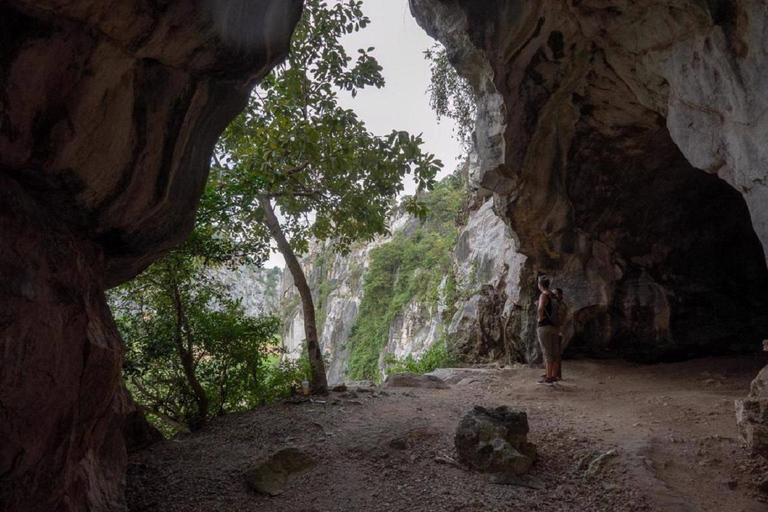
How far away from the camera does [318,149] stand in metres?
6.71

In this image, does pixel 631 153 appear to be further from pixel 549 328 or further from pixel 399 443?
pixel 399 443

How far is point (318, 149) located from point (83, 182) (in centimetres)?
375

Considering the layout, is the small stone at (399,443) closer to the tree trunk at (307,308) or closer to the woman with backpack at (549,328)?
the tree trunk at (307,308)

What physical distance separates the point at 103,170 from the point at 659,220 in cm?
986

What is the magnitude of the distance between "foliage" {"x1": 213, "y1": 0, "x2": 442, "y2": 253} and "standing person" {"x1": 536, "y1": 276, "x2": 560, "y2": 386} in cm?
258

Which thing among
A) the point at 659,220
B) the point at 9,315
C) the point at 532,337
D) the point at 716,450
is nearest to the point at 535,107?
the point at 659,220

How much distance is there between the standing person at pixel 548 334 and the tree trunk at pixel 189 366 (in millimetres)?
5416

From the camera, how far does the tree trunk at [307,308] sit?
7.23m

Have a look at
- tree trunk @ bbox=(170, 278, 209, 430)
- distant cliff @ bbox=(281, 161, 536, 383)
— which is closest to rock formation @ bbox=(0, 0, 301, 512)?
tree trunk @ bbox=(170, 278, 209, 430)

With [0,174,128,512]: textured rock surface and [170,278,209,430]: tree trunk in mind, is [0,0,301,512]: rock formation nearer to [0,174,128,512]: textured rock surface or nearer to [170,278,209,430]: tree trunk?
[0,174,128,512]: textured rock surface

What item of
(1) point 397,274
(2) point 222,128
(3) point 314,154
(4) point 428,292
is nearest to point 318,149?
(3) point 314,154

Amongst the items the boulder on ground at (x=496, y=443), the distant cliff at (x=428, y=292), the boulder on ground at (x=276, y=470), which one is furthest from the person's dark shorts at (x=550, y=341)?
the boulder on ground at (x=276, y=470)

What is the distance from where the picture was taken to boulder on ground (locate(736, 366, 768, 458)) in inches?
137

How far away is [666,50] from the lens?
570 centimetres
